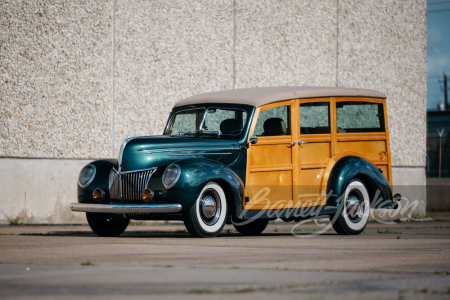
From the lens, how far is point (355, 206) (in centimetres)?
990

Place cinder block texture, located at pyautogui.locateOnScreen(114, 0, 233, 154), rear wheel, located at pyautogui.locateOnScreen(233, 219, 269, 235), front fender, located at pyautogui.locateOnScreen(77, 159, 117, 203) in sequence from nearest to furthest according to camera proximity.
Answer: front fender, located at pyautogui.locateOnScreen(77, 159, 117, 203) < rear wheel, located at pyautogui.locateOnScreen(233, 219, 269, 235) < cinder block texture, located at pyautogui.locateOnScreen(114, 0, 233, 154)

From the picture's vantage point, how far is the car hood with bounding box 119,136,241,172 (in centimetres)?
847

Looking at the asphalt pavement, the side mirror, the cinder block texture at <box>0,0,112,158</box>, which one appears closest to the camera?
the asphalt pavement

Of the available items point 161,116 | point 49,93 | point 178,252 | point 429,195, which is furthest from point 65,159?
point 429,195

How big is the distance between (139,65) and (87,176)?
4050mm

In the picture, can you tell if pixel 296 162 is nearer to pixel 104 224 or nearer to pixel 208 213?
pixel 208 213

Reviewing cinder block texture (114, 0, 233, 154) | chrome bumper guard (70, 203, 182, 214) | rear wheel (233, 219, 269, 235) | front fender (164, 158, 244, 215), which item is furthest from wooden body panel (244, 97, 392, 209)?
cinder block texture (114, 0, 233, 154)

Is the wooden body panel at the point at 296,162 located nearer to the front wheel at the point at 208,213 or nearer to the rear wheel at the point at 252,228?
the front wheel at the point at 208,213

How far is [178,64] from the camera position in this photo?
12922mm

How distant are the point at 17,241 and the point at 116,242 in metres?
1.17

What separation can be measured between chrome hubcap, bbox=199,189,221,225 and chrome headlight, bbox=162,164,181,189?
469 millimetres

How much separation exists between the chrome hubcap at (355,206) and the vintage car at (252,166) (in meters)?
0.02

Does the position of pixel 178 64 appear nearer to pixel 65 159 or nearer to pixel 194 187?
pixel 65 159

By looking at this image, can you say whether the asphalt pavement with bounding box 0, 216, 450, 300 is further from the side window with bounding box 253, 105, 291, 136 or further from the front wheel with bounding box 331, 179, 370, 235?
the side window with bounding box 253, 105, 291, 136
